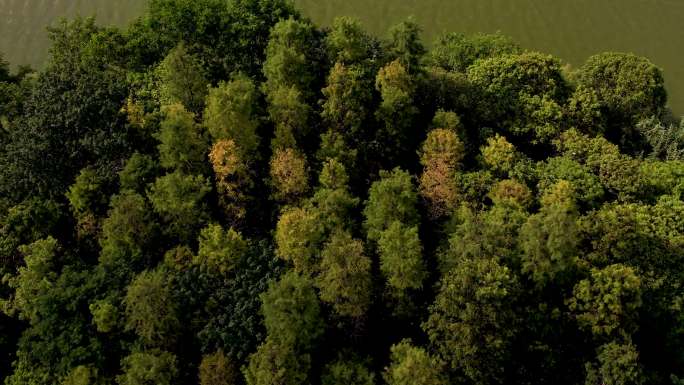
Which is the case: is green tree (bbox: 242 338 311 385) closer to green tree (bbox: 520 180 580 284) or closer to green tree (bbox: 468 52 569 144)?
green tree (bbox: 520 180 580 284)

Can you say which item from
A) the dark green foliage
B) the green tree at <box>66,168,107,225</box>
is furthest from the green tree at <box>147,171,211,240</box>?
the dark green foliage

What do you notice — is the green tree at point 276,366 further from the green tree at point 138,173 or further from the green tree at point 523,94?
the green tree at point 523,94

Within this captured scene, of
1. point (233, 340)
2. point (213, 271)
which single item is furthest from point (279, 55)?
point (233, 340)

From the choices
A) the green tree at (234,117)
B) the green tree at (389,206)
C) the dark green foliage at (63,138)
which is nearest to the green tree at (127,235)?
the dark green foliage at (63,138)

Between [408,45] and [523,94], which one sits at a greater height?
[408,45]

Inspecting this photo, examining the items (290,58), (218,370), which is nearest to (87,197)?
(218,370)

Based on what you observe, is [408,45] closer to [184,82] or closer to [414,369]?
[184,82]

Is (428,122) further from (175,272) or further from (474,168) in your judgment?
(175,272)
